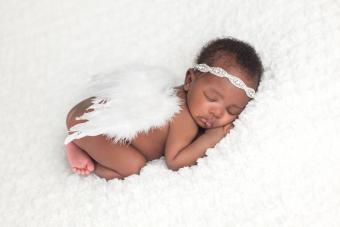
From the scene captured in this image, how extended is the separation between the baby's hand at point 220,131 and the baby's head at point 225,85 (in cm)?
1

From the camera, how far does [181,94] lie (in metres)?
1.43

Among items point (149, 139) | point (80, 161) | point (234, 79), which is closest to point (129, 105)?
point (149, 139)

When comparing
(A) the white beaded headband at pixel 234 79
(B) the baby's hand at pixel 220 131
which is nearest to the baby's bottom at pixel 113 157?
(B) the baby's hand at pixel 220 131

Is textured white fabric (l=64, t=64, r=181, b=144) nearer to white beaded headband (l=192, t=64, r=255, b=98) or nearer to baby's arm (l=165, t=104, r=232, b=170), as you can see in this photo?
baby's arm (l=165, t=104, r=232, b=170)

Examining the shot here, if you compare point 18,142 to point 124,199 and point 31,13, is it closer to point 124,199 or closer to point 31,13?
point 124,199

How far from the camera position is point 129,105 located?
138 cm

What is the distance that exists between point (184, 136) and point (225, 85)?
0.19 meters

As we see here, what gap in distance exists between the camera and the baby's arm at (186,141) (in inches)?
51.4

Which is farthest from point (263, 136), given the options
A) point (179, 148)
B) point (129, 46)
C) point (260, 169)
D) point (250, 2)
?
point (129, 46)

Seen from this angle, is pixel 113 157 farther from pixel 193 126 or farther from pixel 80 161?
pixel 193 126

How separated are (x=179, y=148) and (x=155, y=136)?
83 mm

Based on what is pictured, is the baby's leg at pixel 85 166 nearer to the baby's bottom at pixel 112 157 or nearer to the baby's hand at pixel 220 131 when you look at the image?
the baby's bottom at pixel 112 157

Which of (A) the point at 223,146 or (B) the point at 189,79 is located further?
(B) the point at 189,79

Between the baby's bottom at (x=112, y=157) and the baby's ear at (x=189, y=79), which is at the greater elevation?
the baby's ear at (x=189, y=79)
